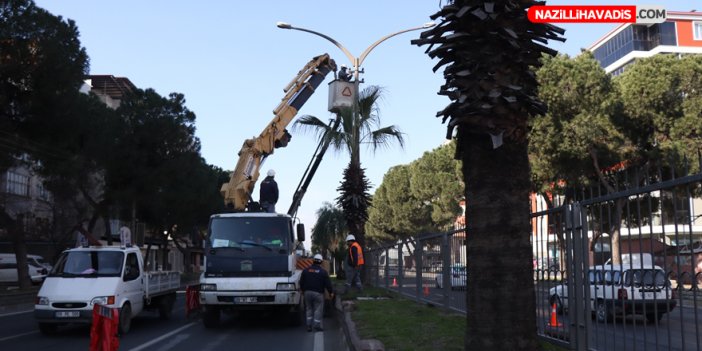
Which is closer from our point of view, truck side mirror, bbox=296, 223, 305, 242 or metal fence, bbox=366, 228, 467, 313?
metal fence, bbox=366, 228, 467, 313

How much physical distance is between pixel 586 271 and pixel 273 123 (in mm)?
15105

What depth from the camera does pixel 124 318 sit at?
1331 cm

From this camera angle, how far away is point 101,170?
3712 cm

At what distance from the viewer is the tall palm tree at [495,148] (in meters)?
5.27

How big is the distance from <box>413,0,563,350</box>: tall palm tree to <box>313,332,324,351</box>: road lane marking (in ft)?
20.7

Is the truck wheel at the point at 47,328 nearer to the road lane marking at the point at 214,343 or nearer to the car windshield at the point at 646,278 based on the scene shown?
the road lane marking at the point at 214,343

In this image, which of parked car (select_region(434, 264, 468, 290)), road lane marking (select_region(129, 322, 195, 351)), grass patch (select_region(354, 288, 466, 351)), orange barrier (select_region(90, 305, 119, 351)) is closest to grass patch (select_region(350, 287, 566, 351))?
grass patch (select_region(354, 288, 466, 351))

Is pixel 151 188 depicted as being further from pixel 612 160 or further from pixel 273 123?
pixel 612 160

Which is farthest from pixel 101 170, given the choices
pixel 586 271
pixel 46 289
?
pixel 586 271

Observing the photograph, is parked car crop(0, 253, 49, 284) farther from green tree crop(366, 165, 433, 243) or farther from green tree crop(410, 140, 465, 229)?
green tree crop(366, 165, 433, 243)

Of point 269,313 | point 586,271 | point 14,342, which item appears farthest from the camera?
point 269,313

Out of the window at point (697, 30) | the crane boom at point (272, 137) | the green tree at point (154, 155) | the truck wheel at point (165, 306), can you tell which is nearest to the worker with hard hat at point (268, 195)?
the crane boom at point (272, 137)

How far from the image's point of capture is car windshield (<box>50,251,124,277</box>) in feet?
44.8

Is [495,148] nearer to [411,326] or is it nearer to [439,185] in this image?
[411,326]
